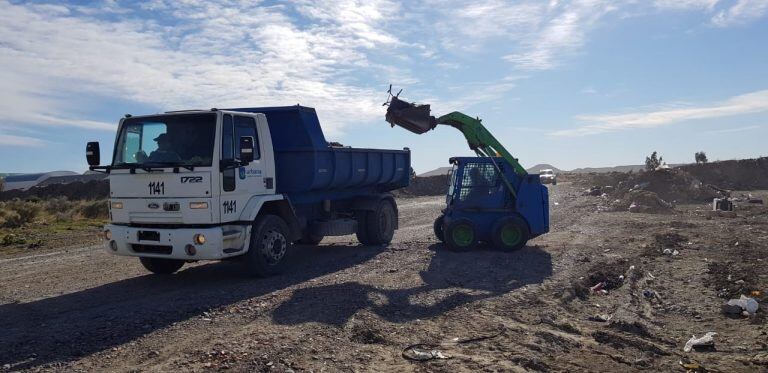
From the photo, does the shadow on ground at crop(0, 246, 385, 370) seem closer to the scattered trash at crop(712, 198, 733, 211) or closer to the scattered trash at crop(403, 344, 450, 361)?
the scattered trash at crop(403, 344, 450, 361)

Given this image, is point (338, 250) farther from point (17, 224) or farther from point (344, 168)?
point (17, 224)

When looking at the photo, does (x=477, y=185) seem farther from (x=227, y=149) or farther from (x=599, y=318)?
(x=227, y=149)

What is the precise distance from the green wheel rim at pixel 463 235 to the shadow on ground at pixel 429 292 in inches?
29.9

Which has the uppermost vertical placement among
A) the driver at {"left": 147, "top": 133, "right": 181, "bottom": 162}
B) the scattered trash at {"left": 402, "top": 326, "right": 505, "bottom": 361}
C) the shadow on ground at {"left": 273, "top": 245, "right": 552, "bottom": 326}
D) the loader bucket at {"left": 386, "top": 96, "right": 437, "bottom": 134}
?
the loader bucket at {"left": 386, "top": 96, "right": 437, "bottom": 134}

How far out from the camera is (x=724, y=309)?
27.2 ft

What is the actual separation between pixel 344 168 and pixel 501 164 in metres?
3.28

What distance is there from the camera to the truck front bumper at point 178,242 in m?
8.91

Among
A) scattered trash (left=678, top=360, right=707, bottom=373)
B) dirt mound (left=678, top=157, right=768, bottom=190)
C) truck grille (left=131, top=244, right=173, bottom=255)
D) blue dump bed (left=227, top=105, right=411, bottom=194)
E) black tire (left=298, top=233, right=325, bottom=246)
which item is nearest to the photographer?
scattered trash (left=678, top=360, right=707, bottom=373)

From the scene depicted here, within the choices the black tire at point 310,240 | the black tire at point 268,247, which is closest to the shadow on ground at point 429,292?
the black tire at point 268,247

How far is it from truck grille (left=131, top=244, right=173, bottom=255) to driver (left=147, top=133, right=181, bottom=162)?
131 cm

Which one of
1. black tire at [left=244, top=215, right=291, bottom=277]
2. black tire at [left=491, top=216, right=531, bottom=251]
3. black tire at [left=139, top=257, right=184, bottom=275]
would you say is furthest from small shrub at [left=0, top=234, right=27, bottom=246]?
black tire at [left=491, top=216, right=531, bottom=251]

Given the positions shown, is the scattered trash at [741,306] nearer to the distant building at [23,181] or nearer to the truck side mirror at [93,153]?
the truck side mirror at [93,153]

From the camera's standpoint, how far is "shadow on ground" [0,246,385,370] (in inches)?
251

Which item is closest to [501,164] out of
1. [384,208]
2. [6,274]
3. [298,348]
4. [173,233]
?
[384,208]
